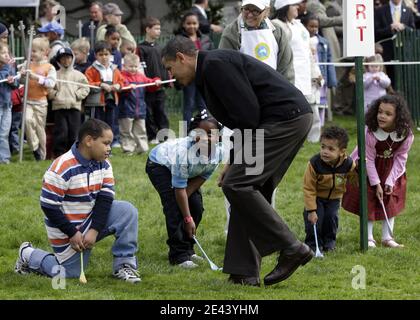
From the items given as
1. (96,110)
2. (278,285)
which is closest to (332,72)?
(96,110)

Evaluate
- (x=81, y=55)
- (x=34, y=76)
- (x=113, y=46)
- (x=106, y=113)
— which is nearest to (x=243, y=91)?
(x=34, y=76)

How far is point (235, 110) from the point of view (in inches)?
307

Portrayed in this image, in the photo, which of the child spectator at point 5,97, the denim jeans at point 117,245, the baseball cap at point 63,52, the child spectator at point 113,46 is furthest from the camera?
the child spectator at point 113,46

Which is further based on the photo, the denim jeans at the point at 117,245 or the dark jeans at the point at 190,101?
the dark jeans at the point at 190,101

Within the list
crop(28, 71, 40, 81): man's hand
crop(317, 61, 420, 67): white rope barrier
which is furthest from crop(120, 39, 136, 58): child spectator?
crop(317, 61, 420, 67): white rope barrier

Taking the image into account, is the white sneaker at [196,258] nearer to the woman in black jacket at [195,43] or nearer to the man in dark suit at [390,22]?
the woman in black jacket at [195,43]

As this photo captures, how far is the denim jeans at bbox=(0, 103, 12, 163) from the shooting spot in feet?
46.0

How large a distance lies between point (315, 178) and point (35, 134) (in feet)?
18.5

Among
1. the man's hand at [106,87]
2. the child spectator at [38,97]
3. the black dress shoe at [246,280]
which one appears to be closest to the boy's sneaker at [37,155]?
the child spectator at [38,97]

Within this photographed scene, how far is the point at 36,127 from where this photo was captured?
47.3 feet

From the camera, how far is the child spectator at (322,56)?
1705cm

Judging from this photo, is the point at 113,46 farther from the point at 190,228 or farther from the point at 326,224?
the point at 190,228

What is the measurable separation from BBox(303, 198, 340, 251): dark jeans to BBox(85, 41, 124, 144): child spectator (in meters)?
5.71

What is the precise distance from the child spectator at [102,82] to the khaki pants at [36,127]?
723mm
